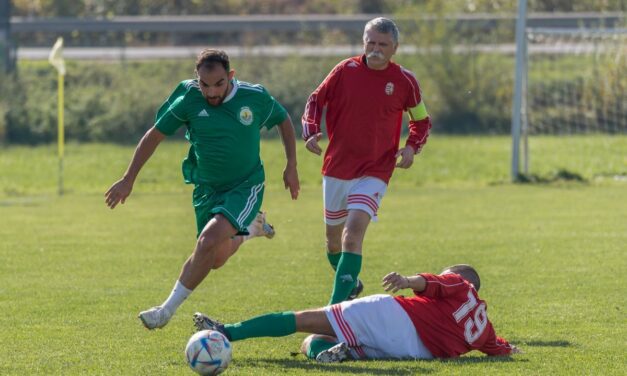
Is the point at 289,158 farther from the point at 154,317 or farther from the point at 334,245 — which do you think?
the point at 154,317

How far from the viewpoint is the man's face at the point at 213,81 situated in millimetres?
8391

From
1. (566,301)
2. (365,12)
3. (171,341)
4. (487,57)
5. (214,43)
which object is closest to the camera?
(171,341)

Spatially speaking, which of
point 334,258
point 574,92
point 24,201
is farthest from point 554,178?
point 334,258

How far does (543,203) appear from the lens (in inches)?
733

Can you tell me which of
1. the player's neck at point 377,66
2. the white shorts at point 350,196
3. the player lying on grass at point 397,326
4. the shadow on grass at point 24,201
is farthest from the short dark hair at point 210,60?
the shadow on grass at point 24,201

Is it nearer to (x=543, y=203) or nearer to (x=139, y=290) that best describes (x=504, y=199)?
(x=543, y=203)

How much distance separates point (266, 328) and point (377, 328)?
684mm

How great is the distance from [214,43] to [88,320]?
2830cm

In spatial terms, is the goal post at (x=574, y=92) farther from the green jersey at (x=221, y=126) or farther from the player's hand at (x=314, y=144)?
the green jersey at (x=221, y=126)

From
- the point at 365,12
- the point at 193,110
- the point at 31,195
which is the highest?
the point at 365,12

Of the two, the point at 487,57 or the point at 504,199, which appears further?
the point at 487,57

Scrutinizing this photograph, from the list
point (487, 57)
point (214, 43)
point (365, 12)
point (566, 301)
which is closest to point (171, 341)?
point (566, 301)

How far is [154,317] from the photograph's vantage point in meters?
8.10

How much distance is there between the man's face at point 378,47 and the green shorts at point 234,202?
47.9 inches
